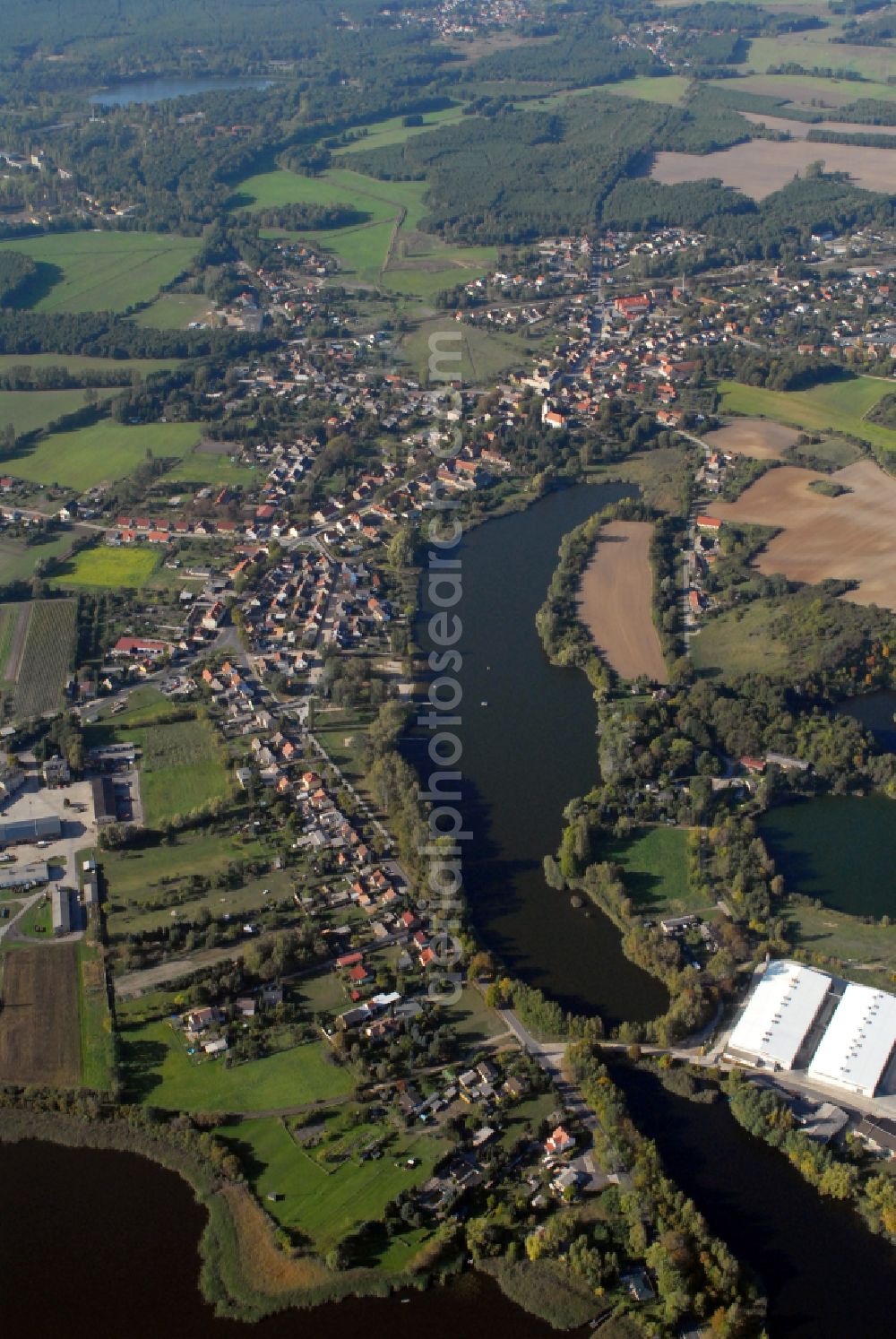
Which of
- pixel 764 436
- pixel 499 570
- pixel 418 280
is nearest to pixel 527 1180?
pixel 499 570

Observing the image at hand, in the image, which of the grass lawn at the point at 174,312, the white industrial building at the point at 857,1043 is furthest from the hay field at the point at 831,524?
the grass lawn at the point at 174,312

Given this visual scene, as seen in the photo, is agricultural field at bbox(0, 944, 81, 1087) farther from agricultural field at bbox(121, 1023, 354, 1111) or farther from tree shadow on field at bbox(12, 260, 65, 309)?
tree shadow on field at bbox(12, 260, 65, 309)

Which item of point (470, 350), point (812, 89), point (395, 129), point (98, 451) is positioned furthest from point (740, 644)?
point (812, 89)

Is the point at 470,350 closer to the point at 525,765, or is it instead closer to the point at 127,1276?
the point at 525,765

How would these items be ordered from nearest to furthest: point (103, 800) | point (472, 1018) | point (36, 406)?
point (472, 1018) → point (103, 800) → point (36, 406)

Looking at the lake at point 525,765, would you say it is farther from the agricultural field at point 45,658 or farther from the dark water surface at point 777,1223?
the agricultural field at point 45,658

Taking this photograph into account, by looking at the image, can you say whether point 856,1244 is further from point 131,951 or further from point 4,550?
point 4,550
